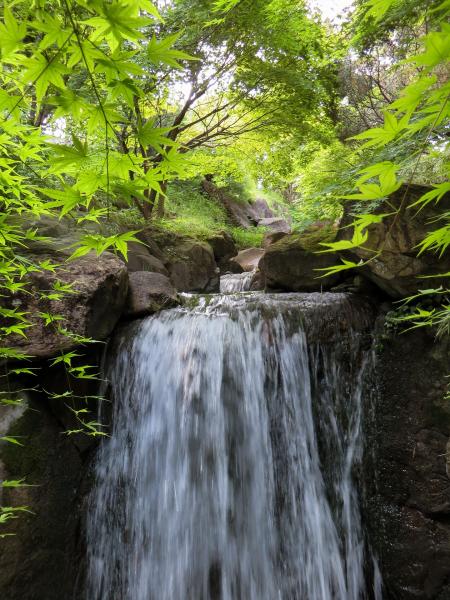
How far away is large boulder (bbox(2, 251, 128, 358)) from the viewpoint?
3.46 m

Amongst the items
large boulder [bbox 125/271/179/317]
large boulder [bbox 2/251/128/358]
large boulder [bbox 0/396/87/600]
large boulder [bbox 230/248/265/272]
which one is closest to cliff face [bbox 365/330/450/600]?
large boulder [bbox 125/271/179/317]

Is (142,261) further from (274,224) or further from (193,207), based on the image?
(274,224)

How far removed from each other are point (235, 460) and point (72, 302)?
2.37m

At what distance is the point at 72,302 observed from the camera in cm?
379

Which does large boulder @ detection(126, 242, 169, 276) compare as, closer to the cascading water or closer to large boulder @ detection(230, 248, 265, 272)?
the cascading water

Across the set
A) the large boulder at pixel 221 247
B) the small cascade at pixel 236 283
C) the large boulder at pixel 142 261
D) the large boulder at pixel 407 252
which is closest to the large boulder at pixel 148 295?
the large boulder at pixel 142 261

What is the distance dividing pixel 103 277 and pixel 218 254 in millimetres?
5348

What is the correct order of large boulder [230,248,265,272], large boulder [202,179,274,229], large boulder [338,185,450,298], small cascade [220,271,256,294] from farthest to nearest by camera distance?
1. large boulder [202,179,274,229]
2. large boulder [230,248,265,272]
3. small cascade [220,271,256,294]
4. large boulder [338,185,450,298]

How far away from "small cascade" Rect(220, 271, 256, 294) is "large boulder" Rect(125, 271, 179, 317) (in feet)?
7.76

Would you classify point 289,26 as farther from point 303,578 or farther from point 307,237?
point 303,578

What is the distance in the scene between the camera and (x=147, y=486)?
393cm

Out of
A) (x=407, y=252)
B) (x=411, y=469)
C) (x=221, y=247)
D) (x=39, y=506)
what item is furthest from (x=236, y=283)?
(x=39, y=506)

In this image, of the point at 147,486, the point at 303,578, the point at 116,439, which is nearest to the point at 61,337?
the point at 116,439

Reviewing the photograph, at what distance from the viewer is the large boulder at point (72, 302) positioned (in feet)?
11.3
